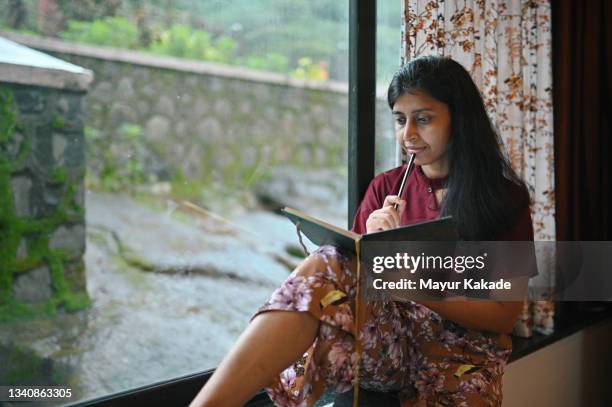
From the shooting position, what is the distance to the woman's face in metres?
1.52

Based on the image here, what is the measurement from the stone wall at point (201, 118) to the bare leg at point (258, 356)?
Result: 2.84 ft

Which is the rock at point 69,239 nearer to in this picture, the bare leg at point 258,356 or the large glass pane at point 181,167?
the large glass pane at point 181,167

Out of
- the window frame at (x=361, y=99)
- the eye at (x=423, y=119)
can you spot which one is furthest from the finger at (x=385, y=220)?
the window frame at (x=361, y=99)

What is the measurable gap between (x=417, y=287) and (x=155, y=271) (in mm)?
1028

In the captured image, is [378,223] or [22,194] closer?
[378,223]

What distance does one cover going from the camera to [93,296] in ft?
5.83

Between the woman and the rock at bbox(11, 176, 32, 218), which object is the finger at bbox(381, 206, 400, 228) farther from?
the rock at bbox(11, 176, 32, 218)

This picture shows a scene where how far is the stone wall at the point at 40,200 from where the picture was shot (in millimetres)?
1503

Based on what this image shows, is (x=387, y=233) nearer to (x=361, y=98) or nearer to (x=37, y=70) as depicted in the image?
(x=361, y=98)

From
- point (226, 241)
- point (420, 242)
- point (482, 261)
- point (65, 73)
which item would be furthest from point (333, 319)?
point (226, 241)

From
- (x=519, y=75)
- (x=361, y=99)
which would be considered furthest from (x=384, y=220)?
(x=519, y=75)

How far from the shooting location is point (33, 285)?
5.27ft

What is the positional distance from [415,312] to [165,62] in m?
1.19

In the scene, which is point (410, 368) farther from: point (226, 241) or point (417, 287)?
point (226, 241)
